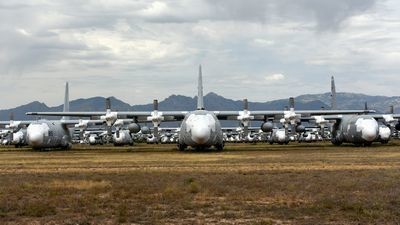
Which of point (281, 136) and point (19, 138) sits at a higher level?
point (19, 138)

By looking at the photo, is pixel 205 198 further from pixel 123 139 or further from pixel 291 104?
pixel 123 139

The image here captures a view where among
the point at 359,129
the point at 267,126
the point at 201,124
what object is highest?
the point at 201,124

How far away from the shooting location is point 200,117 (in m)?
50.0

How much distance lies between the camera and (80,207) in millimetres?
15000

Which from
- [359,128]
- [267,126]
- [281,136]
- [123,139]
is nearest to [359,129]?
[359,128]

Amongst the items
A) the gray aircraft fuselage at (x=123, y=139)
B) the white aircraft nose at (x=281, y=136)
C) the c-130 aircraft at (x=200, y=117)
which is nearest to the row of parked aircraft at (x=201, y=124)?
the c-130 aircraft at (x=200, y=117)

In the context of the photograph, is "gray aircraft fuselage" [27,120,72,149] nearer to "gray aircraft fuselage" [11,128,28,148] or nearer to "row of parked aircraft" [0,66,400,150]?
"row of parked aircraft" [0,66,400,150]

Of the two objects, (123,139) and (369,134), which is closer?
(369,134)

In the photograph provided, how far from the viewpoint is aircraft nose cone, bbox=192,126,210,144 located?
158 ft

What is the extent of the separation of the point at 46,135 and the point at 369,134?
1360 inches

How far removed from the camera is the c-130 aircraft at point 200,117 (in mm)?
48969

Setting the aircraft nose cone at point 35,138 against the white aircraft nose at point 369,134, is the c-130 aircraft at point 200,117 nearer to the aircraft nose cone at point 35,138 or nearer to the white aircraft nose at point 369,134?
the aircraft nose cone at point 35,138

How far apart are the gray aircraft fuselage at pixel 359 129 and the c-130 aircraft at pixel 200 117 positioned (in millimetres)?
1999

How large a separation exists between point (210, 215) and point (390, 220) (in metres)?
4.11
